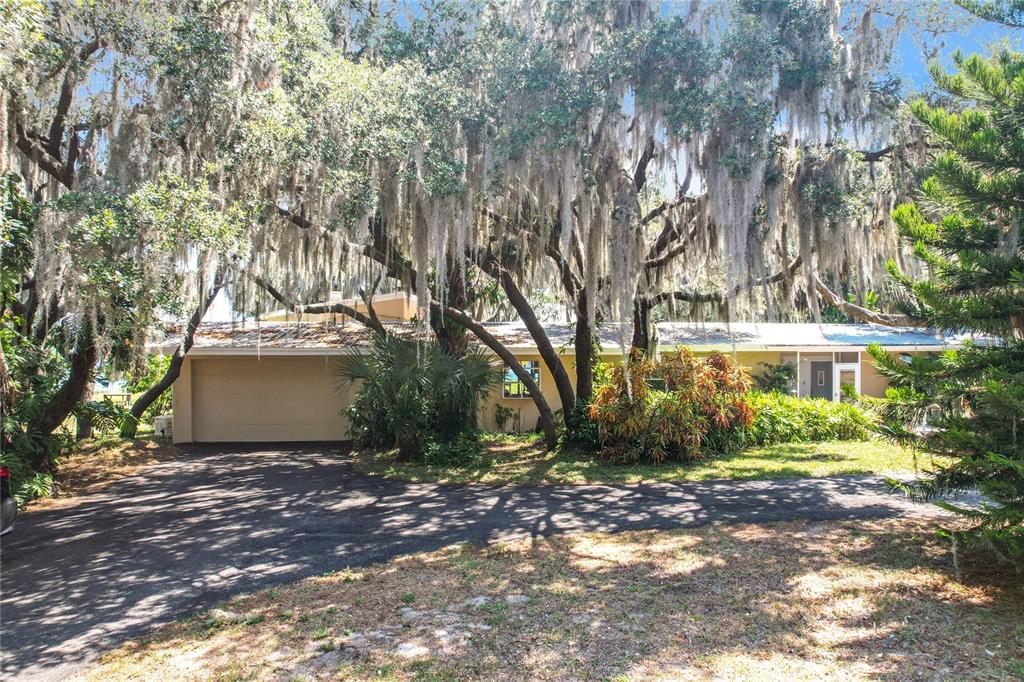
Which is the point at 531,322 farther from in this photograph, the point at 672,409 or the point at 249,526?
the point at 249,526

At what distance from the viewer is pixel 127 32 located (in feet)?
24.4

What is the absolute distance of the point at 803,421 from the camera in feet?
45.7

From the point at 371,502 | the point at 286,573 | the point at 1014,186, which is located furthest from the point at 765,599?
the point at 371,502

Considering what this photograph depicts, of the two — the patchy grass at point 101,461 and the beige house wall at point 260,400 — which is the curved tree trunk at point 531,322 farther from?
the patchy grass at point 101,461

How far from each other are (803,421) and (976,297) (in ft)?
30.7

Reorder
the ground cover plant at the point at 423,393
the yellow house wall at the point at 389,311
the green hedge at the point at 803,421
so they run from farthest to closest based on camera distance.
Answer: the yellow house wall at the point at 389,311, the green hedge at the point at 803,421, the ground cover plant at the point at 423,393

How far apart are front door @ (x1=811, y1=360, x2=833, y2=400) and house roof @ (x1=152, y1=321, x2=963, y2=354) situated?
711mm

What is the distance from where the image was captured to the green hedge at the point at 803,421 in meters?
13.5

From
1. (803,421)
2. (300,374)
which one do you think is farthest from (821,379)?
(300,374)

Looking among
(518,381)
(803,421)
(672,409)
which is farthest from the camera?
(518,381)

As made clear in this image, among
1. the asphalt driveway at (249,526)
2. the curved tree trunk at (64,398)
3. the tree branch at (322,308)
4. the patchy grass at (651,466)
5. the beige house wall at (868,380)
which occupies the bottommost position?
the patchy grass at (651,466)

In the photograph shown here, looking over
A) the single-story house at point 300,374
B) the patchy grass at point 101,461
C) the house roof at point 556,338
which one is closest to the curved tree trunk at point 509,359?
the house roof at point 556,338

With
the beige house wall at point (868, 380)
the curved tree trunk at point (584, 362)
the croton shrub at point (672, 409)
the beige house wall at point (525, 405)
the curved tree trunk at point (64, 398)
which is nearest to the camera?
the curved tree trunk at point (64, 398)

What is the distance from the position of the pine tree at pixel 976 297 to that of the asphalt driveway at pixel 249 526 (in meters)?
2.59
